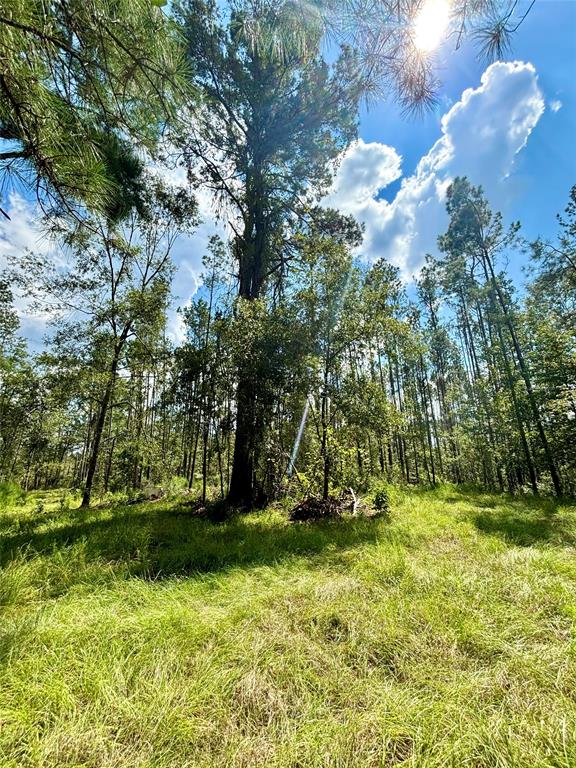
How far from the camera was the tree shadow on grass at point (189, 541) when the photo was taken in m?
3.38

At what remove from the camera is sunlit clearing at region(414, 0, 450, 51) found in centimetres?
167

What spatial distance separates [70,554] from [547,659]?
14.2 feet

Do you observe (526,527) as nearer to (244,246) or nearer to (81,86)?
(81,86)

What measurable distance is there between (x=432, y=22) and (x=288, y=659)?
3.82m

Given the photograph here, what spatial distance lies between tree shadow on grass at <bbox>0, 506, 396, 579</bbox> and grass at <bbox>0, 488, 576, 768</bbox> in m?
0.06

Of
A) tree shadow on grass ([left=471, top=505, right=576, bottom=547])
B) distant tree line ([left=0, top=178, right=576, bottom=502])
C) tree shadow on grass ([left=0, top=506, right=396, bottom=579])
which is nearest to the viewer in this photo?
tree shadow on grass ([left=0, top=506, right=396, bottom=579])

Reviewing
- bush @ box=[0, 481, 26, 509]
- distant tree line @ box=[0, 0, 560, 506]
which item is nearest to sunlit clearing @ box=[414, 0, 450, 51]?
distant tree line @ box=[0, 0, 560, 506]

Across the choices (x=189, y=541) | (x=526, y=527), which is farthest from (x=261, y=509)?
(x=526, y=527)

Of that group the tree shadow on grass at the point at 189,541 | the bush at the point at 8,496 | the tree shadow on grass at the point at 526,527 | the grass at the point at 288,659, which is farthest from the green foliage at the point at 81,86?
the bush at the point at 8,496

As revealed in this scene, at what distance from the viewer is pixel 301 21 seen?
1.74 meters

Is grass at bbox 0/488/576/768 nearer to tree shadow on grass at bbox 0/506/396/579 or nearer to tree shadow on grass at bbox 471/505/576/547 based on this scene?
tree shadow on grass at bbox 0/506/396/579

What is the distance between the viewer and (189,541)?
423 cm

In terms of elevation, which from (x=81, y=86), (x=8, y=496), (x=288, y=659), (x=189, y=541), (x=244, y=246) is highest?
(x=244, y=246)

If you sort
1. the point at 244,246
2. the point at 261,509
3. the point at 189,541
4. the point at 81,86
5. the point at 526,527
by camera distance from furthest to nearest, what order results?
1. the point at 244,246
2. the point at 261,509
3. the point at 526,527
4. the point at 189,541
5. the point at 81,86
